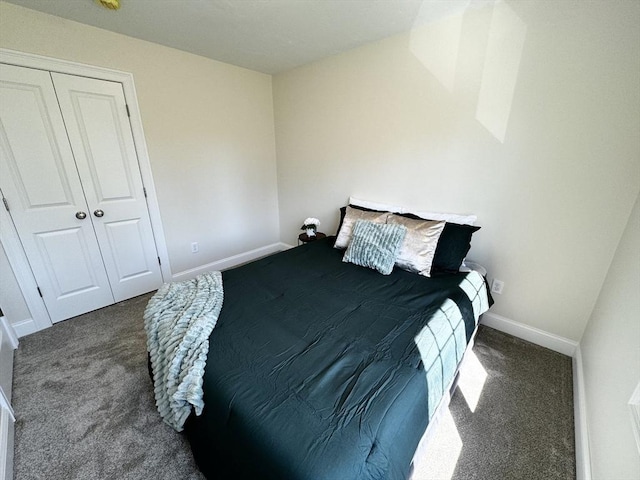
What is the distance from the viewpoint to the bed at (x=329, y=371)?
818mm

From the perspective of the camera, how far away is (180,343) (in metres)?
1.17

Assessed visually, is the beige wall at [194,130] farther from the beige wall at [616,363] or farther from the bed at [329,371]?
the beige wall at [616,363]

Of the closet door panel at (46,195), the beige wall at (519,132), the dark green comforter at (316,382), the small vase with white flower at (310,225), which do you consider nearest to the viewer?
the dark green comforter at (316,382)

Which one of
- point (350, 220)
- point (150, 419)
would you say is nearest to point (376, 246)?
point (350, 220)

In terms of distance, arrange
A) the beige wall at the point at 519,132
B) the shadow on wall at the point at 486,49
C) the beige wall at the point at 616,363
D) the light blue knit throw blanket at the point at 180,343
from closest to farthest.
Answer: the beige wall at the point at 616,363 < the light blue knit throw blanket at the point at 180,343 < the beige wall at the point at 519,132 < the shadow on wall at the point at 486,49

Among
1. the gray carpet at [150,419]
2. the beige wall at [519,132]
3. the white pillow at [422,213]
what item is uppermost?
the beige wall at [519,132]

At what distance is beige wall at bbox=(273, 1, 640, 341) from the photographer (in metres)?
1.47

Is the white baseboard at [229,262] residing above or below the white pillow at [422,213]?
below

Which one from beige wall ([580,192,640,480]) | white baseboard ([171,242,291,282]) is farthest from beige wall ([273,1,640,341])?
white baseboard ([171,242,291,282])

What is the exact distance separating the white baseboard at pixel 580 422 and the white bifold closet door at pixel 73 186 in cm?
338

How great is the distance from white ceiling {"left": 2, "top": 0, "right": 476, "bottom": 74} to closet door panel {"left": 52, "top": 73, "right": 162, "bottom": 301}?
1.60 feet

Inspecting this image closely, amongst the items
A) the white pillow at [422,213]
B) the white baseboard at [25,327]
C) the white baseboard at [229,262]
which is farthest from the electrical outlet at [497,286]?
the white baseboard at [25,327]

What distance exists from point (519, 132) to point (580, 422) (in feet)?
5.66

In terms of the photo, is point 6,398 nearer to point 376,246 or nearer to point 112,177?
point 112,177
